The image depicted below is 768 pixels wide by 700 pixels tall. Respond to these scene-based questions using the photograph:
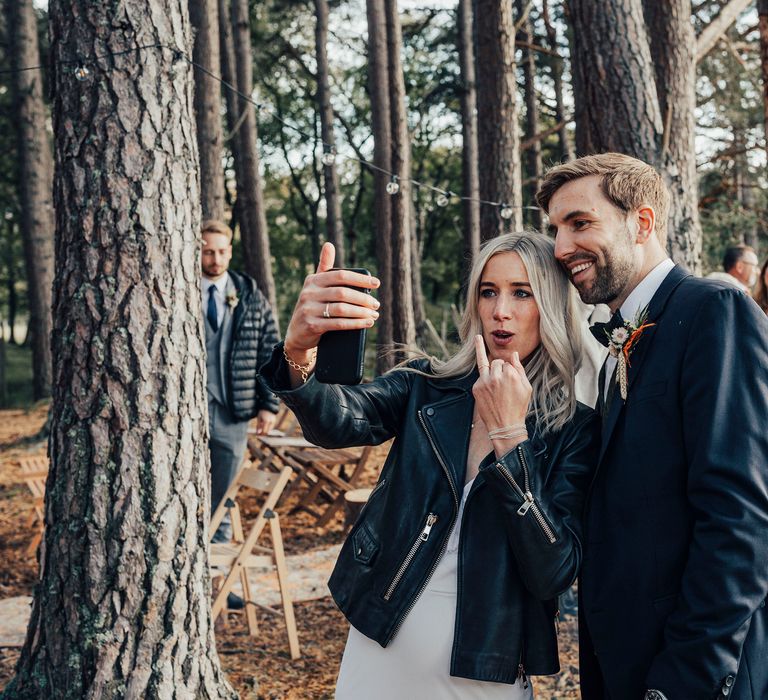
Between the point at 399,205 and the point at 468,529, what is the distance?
11.2m

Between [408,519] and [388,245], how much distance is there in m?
11.1

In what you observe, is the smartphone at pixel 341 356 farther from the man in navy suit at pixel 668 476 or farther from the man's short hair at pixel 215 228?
the man's short hair at pixel 215 228

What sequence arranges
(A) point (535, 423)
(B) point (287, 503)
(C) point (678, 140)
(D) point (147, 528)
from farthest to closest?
1. (B) point (287, 503)
2. (C) point (678, 140)
3. (D) point (147, 528)
4. (A) point (535, 423)

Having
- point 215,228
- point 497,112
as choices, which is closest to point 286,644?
point 215,228

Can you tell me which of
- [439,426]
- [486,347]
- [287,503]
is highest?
[486,347]

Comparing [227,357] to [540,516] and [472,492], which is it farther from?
[540,516]

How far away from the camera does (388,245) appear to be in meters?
13.0

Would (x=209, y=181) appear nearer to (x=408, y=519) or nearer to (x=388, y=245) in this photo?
(x=388, y=245)

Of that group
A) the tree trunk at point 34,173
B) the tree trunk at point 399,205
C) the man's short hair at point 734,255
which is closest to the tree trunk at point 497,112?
the man's short hair at point 734,255

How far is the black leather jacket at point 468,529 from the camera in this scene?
6.41 ft

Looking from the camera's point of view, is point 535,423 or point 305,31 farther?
point 305,31

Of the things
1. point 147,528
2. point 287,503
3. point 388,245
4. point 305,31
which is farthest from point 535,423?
point 305,31

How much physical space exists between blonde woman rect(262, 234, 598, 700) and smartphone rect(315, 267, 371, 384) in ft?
0.13

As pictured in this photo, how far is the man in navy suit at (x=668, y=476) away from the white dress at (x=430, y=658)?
33 cm
